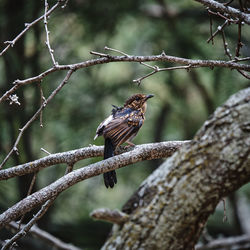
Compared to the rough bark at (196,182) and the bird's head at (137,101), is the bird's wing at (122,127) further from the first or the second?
the rough bark at (196,182)

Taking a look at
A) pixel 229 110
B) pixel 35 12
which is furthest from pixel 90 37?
pixel 229 110

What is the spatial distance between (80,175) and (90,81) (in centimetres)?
308

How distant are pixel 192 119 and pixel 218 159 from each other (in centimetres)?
416

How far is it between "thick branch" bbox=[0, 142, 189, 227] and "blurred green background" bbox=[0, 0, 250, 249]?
1.79 metres

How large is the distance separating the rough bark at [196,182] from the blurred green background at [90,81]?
2.61 metres

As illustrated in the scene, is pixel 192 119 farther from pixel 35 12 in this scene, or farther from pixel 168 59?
pixel 168 59

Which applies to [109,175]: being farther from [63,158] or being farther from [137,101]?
[137,101]

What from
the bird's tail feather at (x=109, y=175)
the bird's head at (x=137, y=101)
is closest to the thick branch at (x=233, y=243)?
the bird's tail feather at (x=109, y=175)

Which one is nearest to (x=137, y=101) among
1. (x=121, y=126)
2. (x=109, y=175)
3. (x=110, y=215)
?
(x=121, y=126)

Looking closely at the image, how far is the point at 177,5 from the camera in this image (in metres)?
5.89

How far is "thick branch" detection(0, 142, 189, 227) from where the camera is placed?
2.53 metres

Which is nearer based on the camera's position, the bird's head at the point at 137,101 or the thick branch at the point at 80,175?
the thick branch at the point at 80,175

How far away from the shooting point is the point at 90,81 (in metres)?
5.61

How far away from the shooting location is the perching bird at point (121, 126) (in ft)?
11.7
